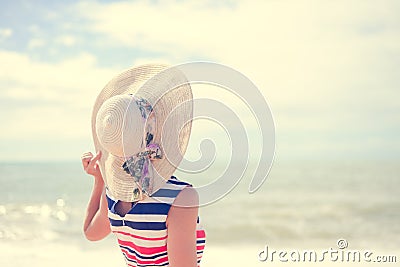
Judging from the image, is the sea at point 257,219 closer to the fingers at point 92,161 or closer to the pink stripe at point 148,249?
the fingers at point 92,161

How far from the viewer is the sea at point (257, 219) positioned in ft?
26.3

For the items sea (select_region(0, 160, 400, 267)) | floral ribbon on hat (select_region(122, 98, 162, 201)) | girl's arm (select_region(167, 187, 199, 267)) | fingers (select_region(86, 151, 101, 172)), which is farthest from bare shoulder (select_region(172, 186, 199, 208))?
sea (select_region(0, 160, 400, 267))

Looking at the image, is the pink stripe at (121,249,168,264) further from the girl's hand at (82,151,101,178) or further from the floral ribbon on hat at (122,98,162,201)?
the girl's hand at (82,151,101,178)

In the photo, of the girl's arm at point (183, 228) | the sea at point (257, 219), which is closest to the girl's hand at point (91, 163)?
the girl's arm at point (183, 228)

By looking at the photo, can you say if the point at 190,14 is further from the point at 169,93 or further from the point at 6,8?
the point at 169,93

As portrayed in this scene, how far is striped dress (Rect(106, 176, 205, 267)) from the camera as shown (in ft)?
6.07

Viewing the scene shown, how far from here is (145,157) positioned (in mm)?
1972

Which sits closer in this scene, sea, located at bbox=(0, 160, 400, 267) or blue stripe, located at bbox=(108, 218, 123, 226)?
blue stripe, located at bbox=(108, 218, 123, 226)

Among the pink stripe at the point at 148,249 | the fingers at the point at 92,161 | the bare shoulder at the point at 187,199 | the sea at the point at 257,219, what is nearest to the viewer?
the bare shoulder at the point at 187,199

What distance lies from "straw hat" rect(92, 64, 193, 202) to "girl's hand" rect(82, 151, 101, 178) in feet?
0.21

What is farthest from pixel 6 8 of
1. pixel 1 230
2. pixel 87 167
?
pixel 87 167

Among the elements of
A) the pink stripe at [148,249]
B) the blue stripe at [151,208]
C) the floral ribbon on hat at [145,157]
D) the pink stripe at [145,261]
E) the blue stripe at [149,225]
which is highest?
the floral ribbon on hat at [145,157]

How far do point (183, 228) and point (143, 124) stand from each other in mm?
367

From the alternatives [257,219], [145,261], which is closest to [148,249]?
[145,261]
